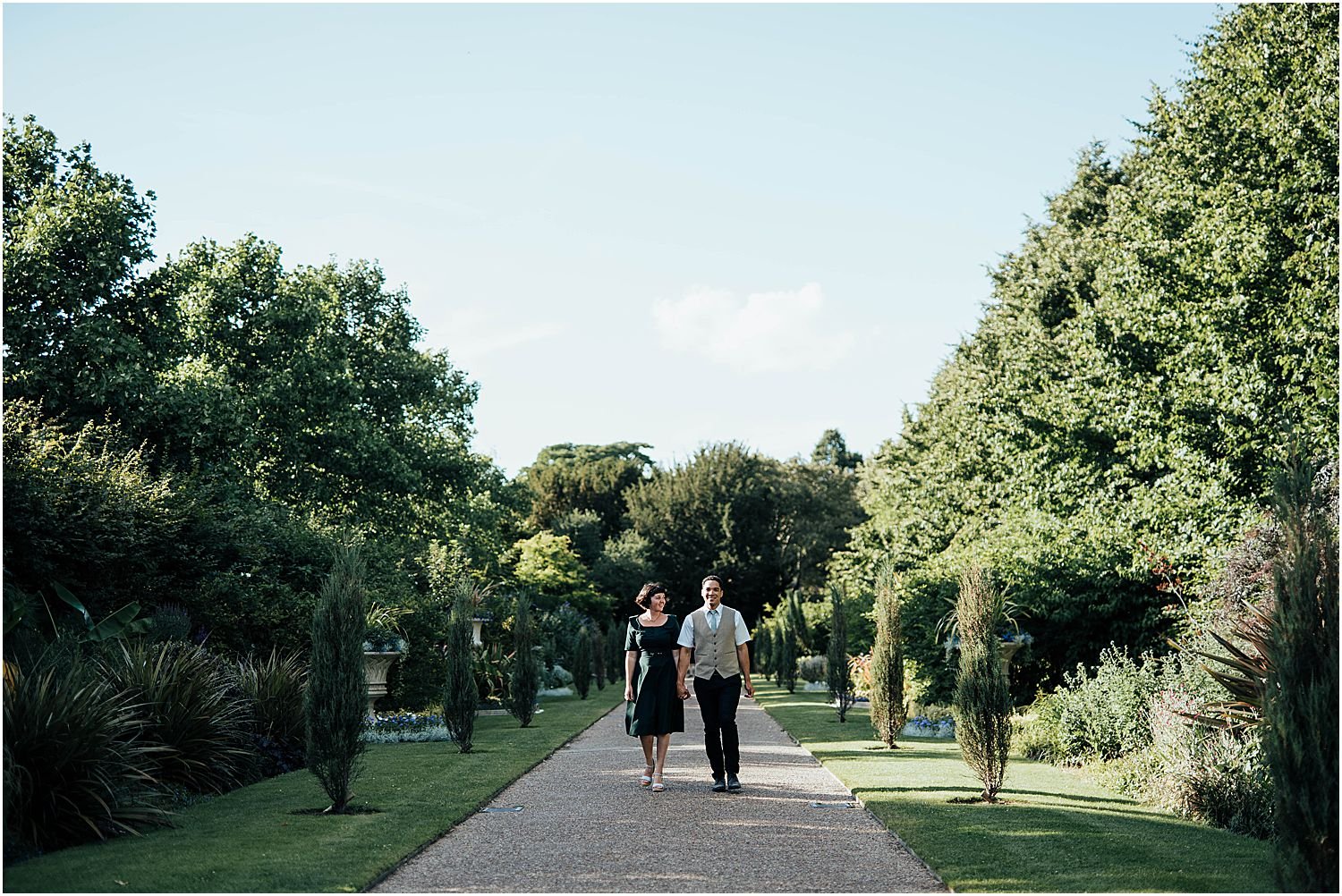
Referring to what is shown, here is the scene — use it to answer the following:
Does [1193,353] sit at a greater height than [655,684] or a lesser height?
greater

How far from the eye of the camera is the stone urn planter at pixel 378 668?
18.8m

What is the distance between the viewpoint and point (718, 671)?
10633mm

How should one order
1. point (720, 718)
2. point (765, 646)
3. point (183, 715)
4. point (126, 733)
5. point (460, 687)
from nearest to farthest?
point (126, 733), point (183, 715), point (720, 718), point (460, 687), point (765, 646)

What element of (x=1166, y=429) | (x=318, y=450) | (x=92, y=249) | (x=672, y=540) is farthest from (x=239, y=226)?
(x=672, y=540)

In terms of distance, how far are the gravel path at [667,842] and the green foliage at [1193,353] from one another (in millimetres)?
6273

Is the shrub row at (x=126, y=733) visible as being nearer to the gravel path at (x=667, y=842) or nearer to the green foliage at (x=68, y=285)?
the gravel path at (x=667, y=842)

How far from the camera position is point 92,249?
20.6 m

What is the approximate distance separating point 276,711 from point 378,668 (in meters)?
5.55

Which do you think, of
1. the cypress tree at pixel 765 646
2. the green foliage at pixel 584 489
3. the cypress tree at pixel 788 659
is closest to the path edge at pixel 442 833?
the cypress tree at pixel 788 659

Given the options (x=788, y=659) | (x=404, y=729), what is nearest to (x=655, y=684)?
(x=404, y=729)

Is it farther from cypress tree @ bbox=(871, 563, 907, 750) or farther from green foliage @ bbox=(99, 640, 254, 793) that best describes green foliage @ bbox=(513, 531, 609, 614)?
green foliage @ bbox=(99, 640, 254, 793)

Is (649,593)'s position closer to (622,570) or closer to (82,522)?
(82,522)

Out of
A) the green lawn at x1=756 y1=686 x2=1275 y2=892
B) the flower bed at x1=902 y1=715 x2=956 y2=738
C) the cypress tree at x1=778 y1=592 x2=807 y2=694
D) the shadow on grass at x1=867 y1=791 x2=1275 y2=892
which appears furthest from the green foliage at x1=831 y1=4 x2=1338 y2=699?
the cypress tree at x1=778 y1=592 x2=807 y2=694

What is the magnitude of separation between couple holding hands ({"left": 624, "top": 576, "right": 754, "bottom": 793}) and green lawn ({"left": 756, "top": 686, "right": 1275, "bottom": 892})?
1.37m
